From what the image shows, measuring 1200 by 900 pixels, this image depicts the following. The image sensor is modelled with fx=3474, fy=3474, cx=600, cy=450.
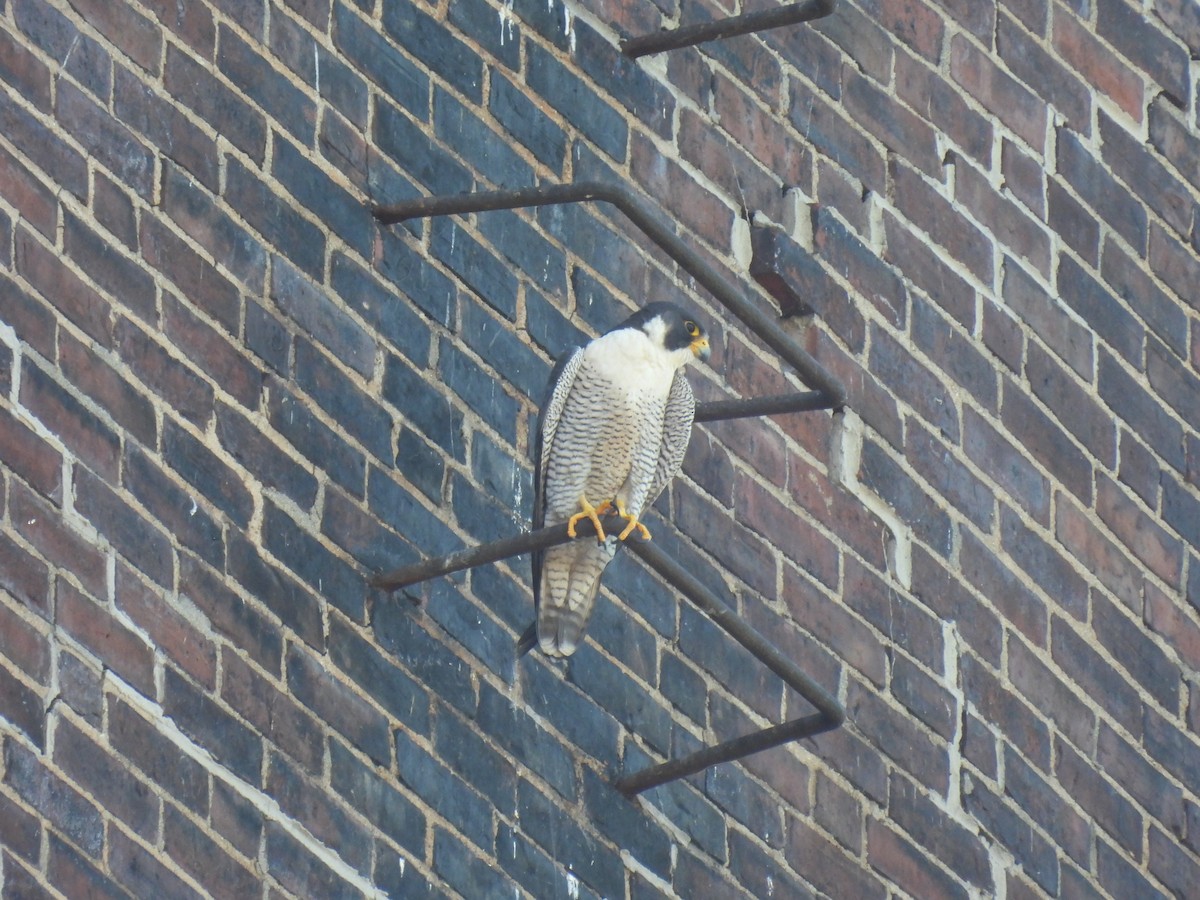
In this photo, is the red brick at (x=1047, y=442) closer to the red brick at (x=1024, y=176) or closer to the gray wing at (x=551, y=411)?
the red brick at (x=1024, y=176)

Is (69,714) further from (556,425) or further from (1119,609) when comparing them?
(1119,609)

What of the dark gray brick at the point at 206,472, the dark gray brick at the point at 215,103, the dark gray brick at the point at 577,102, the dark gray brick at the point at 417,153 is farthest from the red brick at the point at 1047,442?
the dark gray brick at the point at 206,472

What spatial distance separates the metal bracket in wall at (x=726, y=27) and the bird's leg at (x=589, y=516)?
88 centimetres

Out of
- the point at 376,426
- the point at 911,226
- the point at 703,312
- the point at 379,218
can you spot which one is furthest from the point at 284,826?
the point at 911,226

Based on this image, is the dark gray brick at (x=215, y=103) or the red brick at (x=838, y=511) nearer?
the dark gray brick at (x=215, y=103)

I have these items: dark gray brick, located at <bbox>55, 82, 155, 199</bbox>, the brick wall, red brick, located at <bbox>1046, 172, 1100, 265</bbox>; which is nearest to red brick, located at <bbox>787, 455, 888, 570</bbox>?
the brick wall

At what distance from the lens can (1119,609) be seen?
292 inches

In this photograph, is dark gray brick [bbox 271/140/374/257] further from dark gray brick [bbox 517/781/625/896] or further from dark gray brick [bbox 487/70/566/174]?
dark gray brick [bbox 517/781/625/896]

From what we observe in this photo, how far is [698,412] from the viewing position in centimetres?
599

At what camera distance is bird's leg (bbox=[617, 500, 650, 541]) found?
5.43 meters

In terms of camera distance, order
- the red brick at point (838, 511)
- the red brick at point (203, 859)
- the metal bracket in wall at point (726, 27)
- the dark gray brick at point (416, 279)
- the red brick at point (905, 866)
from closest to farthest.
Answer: the red brick at point (203, 859) → the dark gray brick at point (416, 279) → the metal bracket in wall at point (726, 27) → the red brick at point (905, 866) → the red brick at point (838, 511)

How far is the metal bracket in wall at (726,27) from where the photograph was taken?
646cm

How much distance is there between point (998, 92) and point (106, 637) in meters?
2.98

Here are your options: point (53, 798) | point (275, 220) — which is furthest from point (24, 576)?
point (275, 220)
